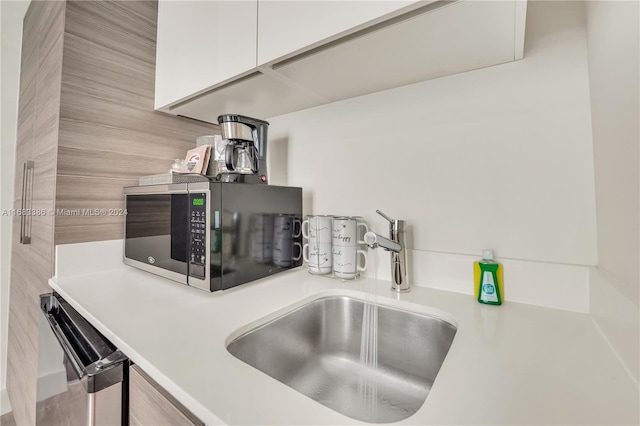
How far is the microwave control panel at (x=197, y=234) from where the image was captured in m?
0.77

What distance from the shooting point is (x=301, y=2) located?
2.14ft

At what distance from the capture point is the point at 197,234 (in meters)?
0.79

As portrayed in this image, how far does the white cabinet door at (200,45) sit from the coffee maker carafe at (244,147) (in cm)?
14

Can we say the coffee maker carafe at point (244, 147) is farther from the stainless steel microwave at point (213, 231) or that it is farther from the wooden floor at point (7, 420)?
the wooden floor at point (7, 420)

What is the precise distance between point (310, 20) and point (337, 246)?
649 mm

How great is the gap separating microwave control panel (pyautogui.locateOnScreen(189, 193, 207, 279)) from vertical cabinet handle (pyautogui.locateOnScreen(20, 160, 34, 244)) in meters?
1.01

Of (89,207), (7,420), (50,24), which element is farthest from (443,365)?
(7,420)

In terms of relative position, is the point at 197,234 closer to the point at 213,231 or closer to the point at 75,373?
the point at 213,231

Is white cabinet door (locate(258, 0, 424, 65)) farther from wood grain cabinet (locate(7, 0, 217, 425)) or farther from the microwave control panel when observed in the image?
wood grain cabinet (locate(7, 0, 217, 425))

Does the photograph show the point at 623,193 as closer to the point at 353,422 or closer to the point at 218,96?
the point at 353,422

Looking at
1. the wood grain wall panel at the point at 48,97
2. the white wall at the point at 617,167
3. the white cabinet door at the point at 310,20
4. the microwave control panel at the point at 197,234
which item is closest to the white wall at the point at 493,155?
the white wall at the point at 617,167

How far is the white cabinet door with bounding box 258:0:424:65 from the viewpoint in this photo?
1.80ft

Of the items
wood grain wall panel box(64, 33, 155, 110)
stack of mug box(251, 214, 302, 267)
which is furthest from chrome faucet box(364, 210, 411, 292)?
wood grain wall panel box(64, 33, 155, 110)

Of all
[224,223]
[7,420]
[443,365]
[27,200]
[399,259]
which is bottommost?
[7,420]
